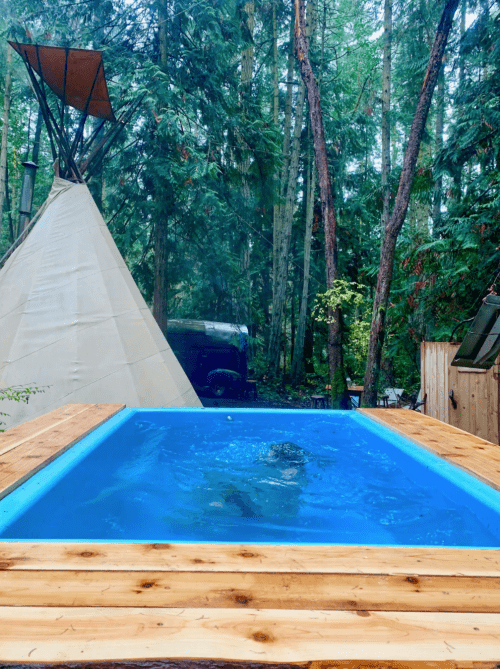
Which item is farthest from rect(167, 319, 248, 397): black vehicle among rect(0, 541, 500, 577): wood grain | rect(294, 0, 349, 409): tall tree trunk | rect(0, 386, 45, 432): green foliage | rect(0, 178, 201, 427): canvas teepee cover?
rect(0, 541, 500, 577): wood grain

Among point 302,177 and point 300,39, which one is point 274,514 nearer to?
point 300,39

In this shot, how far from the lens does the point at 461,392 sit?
4906 mm

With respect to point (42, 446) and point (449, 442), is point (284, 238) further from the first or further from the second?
point (42, 446)

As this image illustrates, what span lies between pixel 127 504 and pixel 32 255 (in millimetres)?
4572

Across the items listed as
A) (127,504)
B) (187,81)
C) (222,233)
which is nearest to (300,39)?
(187,81)

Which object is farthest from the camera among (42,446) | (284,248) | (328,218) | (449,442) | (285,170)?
(285,170)

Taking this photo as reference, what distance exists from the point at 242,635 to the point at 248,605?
0.15 metres

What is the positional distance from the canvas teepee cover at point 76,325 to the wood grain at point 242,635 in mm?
5104

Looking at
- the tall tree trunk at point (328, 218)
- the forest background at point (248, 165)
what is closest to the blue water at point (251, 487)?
the tall tree trunk at point (328, 218)

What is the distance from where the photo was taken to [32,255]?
278 inches

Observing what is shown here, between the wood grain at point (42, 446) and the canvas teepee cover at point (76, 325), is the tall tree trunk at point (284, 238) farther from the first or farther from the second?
the wood grain at point (42, 446)

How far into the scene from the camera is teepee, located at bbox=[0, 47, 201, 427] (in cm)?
624

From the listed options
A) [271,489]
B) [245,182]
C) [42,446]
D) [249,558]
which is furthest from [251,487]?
[245,182]

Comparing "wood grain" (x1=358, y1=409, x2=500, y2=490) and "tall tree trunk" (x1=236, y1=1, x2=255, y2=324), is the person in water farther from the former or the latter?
"tall tree trunk" (x1=236, y1=1, x2=255, y2=324)
